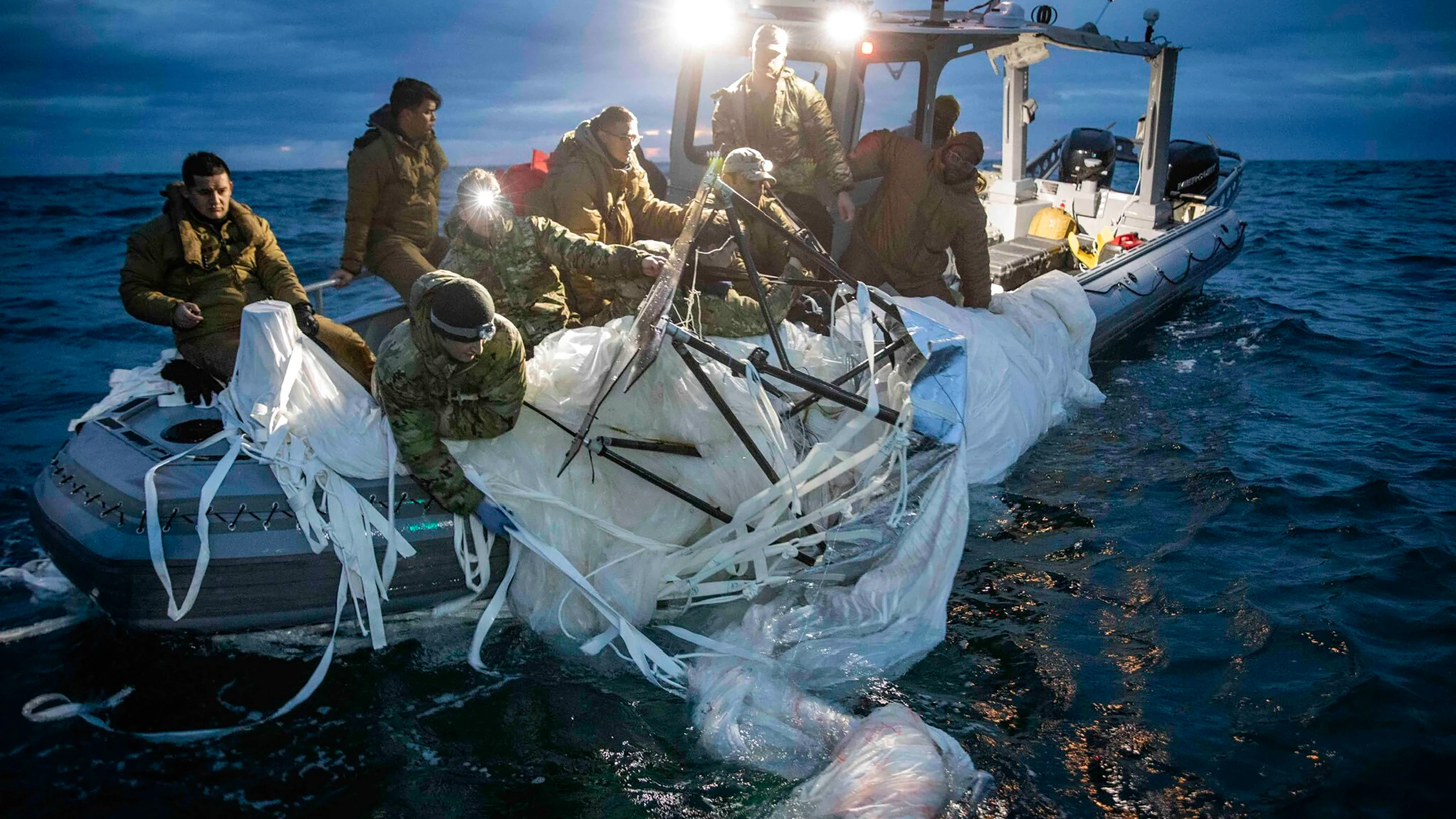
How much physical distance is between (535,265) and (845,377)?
5.26 ft

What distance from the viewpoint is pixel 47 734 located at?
3619mm

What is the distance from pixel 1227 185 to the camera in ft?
36.1

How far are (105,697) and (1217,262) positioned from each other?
1064 centimetres

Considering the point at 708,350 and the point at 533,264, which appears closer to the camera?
the point at 708,350

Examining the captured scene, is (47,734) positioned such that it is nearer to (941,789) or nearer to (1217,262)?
(941,789)

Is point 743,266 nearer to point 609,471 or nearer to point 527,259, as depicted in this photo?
point 527,259

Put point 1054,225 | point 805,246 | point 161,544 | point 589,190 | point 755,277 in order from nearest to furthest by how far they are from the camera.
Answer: point 161,544, point 755,277, point 805,246, point 589,190, point 1054,225

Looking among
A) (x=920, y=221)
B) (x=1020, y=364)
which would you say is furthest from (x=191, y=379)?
(x=1020, y=364)

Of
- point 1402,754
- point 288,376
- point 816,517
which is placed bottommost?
point 1402,754

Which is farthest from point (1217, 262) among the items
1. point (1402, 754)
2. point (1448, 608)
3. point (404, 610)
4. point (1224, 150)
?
point (404, 610)

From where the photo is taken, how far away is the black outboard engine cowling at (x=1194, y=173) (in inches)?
425

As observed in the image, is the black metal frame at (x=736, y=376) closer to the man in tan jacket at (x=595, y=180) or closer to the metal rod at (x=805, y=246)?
the metal rod at (x=805, y=246)

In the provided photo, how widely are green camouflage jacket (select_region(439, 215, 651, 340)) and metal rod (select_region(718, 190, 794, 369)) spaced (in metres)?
0.45

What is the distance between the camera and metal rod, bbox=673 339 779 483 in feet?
12.3
